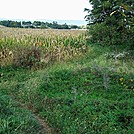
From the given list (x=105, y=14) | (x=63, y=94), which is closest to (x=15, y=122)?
(x=63, y=94)

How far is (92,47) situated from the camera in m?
12.0

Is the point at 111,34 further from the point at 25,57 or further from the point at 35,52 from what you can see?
the point at 25,57

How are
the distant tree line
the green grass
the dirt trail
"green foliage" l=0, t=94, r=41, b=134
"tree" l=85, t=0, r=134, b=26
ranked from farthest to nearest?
the distant tree line
"tree" l=85, t=0, r=134, b=26
the dirt trail
the green grass
"green foliage" l=0, t=94, r=41, b=134

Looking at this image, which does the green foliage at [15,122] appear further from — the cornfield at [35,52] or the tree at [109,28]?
the tree at [109,28]

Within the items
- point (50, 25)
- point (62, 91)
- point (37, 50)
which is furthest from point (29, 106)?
point (50, 25)

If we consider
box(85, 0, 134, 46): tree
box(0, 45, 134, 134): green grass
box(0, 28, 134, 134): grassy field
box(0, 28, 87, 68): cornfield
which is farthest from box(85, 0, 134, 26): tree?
box(0, 45, 134, 134): green grass

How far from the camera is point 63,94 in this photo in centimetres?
597

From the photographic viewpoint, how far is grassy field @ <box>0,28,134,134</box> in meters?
4.60

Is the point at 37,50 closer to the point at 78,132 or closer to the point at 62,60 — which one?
the point at 62,60

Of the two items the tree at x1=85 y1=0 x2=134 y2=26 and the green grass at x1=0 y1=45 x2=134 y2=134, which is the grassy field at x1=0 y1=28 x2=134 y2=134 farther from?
the tree at x1=85 y1=0 x2=134 y2=26

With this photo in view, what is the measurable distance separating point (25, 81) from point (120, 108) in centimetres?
304

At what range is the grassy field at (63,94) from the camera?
460cm

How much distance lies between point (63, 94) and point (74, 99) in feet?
1.57

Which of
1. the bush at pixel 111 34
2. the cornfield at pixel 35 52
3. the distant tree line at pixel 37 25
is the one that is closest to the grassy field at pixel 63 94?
the cornfield at pixel 35 52
